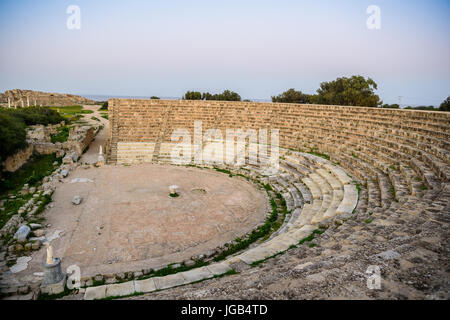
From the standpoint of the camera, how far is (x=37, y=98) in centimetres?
5334

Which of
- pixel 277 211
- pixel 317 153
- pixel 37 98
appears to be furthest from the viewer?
pixel 37 98

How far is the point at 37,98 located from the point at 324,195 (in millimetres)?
59588

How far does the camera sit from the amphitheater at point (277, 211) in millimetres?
4305

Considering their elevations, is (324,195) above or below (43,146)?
below

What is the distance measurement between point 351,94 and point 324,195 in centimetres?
2023

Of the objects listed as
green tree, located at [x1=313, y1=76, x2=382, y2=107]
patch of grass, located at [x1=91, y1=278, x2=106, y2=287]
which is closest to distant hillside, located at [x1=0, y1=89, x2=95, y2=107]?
green tree, located at [x1=313, y1=76, x2=382, y2=107]

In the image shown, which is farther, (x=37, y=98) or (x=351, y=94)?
(x=37, y=98)

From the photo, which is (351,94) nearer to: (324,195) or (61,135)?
(324,195)

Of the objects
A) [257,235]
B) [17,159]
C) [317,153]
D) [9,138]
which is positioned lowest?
[257,235]

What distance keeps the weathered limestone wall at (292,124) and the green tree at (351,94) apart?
9.29 metres

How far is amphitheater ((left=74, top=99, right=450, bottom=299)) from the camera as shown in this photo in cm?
406

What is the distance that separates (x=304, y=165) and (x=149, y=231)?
28.8ft

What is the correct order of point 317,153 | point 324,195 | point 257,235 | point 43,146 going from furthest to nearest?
point 43,146
point 317,153
point 324,195
point 257,235

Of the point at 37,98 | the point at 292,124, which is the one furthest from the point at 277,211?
the point at 37,98
